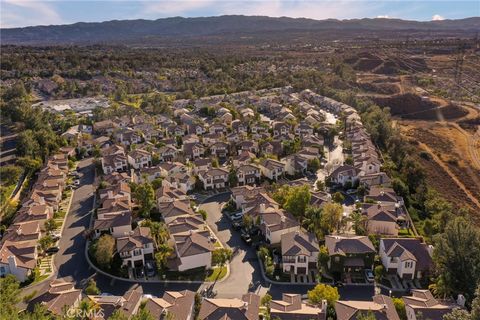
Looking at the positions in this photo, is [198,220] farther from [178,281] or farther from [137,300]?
[137,300]

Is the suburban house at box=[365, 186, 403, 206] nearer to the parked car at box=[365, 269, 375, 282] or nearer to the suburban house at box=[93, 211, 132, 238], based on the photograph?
the parked car at box=[365, 269, 375, 282]

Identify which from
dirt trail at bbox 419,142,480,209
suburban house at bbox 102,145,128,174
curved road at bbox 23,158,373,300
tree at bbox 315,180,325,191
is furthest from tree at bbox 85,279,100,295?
dirt trail at bbox 419,142,480,209

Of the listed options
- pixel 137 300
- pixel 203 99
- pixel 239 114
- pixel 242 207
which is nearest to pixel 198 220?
pixel 242 207

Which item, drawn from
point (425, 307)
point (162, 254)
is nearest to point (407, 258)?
point (425, 307)

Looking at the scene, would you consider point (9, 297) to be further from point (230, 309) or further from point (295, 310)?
point (295, 310)

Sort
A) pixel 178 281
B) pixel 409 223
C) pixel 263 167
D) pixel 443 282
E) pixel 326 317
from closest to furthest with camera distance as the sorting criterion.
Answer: pixel 326 317, pixel 443 282, pixel 178 281, pixel 409 223, pixel 263 167

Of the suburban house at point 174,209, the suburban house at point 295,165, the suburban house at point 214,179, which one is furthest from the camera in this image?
the suburban house at point 295,165

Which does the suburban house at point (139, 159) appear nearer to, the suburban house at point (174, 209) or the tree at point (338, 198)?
the suburban house at point (174, 209)

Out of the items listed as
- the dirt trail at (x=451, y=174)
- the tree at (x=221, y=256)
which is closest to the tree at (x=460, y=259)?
the tree at (x=221, y=256)
